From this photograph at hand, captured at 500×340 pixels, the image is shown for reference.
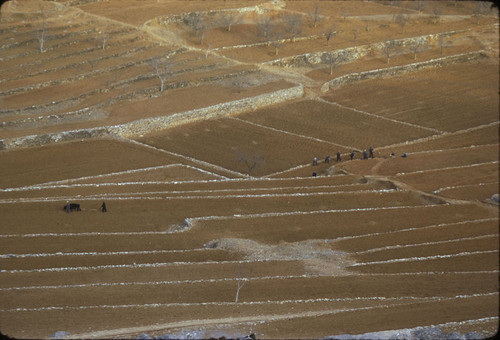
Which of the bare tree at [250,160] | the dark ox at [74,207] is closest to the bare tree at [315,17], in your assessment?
the bare tree at [250,160]

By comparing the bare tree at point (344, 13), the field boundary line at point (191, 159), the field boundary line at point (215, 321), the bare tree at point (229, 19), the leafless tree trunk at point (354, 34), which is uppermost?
the bare tree at point (344, 13)

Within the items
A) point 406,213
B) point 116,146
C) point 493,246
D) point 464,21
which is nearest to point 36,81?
point 116,146

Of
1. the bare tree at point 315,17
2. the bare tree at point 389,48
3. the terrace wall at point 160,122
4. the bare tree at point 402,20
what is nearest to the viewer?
the terrace wall at point 160,122

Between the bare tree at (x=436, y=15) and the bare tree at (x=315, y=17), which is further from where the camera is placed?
the bare tree at (x=436, y=15)

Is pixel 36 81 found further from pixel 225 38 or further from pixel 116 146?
pixel 225 38

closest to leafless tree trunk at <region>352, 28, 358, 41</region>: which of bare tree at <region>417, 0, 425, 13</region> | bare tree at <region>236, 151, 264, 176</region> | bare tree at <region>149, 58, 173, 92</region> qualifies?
bare tree at <region>417, 0, 425, 13</region>

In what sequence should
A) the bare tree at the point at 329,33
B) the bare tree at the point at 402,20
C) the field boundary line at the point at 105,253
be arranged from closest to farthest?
1. the field boundary line at the point at 105,253
2. the bare tree at the point at 329,33
3. the bare tree at the point at 402,20

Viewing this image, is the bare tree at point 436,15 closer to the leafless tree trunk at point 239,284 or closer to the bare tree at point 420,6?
the bare tree at point 420,6
